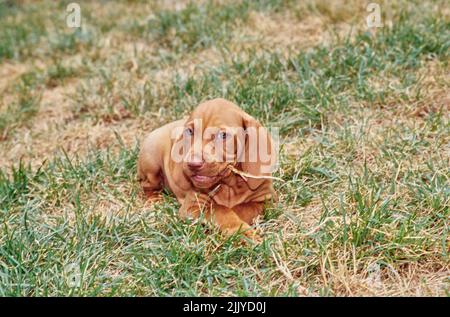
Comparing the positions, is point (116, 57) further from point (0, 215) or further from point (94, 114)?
point (0, 215)

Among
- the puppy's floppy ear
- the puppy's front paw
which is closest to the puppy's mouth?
the puppy's floppy ear

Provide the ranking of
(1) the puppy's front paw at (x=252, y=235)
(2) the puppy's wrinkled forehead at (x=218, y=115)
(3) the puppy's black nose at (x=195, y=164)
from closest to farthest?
1. (3) the puppy's black nose at (x=195, y=164)
2. (2) the puppy's wrinkled forehead at (x=218, y=115)
3. (1) the puppy's front paw at (x=252, y=235)

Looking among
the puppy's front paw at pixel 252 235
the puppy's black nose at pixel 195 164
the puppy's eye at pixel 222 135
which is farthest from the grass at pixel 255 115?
the puppy's eye at pixel 222 135

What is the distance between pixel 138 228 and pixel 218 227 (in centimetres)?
50

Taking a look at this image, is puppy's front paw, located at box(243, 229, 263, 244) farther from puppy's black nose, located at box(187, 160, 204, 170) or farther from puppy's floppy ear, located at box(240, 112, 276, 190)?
puppy's black nose, located at box(187, 160, 204, 170)

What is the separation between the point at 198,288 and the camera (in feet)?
10.9

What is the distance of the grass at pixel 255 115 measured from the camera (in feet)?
11.0

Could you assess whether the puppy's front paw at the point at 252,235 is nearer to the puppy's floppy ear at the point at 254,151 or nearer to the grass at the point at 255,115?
the grass at the point at 255,115

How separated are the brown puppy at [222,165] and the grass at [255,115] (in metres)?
0.12

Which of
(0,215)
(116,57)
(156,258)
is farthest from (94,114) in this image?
(156,258)

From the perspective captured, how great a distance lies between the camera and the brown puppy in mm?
3396

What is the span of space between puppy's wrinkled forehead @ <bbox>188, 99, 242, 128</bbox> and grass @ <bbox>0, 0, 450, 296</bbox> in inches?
21.8

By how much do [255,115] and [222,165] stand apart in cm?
144

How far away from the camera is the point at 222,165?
342cm
